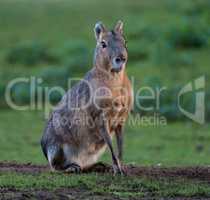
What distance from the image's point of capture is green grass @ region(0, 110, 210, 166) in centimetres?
1369

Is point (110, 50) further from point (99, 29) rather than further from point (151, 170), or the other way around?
point (151, 170)

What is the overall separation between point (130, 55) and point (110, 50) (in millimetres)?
12604

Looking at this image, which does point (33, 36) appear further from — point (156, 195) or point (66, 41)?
point (156, 195)

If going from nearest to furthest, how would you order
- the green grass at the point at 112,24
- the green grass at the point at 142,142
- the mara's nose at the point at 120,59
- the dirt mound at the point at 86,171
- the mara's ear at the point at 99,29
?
the dirt mound at the point at 86,171, the mara's nose at the point at 120,59, the mara's ear at the point at 99,29, the green grass at the point at 142,142, the green grass at the point at 112,24

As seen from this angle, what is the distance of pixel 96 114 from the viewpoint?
8.91 metres

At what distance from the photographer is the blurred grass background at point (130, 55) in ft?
48.8

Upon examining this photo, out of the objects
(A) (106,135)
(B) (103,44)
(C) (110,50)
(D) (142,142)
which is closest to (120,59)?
(C) (110,50)

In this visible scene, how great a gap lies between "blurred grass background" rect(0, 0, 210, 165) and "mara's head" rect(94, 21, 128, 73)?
12.6 ft

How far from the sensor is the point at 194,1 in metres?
27.0

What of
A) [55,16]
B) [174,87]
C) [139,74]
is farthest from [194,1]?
[174,87]

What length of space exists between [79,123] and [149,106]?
767 cm

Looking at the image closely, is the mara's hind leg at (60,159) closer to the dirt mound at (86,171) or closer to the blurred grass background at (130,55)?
the dirt mound at (86,171)

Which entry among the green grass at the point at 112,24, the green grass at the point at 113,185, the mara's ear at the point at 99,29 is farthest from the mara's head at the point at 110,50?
the green grass at the point at 112,24

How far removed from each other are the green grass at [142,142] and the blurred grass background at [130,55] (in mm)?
16
